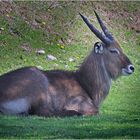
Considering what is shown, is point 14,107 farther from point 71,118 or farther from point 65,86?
point 65,86

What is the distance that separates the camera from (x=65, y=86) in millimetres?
10367

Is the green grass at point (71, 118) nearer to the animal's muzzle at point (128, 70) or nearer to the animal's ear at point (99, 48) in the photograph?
the animal's muzzle at point (128, 70)

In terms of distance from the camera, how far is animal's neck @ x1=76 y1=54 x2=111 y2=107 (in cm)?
1081

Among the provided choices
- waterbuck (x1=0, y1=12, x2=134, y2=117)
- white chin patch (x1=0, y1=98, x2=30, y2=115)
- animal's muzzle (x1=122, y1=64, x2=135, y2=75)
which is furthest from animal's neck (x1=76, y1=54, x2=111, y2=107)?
white chin patch (x1=0, y1=98, x2=30, y2=115)

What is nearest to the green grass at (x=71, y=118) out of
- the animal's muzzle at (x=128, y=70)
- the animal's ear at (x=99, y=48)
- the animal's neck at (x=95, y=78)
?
the animal's neck at (x=95, y=78)

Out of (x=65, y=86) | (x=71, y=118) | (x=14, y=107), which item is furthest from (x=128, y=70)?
(x=14, y=107)

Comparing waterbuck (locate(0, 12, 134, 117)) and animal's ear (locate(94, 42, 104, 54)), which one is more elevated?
animal's ear (locate(94, 42, 104, 54))

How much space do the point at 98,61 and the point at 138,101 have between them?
201cm

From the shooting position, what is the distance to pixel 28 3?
1795 cm

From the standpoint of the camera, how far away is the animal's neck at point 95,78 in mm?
10812

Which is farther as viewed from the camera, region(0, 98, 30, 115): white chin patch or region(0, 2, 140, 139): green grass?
region(0, 98, 30, 115): white chin patch

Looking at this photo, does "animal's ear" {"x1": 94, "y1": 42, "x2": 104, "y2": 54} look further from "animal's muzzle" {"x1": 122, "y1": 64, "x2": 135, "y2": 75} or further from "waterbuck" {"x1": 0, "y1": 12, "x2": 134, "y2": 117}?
"animal's muzzle" {"x1": 122, "y1": 64, "x2": 135, "y2": 75}

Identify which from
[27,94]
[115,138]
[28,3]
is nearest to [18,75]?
[27,94]

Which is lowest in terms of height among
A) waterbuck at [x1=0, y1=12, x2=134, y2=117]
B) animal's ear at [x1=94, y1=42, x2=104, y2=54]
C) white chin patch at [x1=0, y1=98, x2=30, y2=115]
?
white chin patch at [x1=0, y1=98, x2=30, y2=115]
